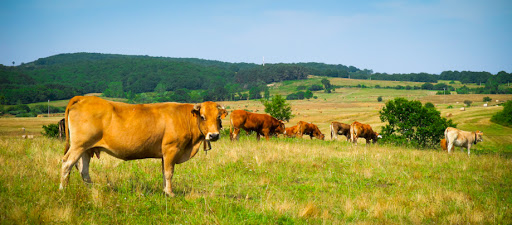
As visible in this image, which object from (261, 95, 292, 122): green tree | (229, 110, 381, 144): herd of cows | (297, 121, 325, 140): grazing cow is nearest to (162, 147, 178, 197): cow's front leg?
(229, 110, 381, 144): herd of cows

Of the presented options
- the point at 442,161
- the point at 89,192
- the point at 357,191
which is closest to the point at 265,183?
the point at 357,191

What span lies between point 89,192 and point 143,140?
138cm

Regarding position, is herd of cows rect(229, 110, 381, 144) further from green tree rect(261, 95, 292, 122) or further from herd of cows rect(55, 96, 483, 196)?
green tree rect(261, 95, 292, 122)

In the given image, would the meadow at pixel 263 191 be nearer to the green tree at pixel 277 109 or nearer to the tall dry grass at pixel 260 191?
the tall dry grass at pixel 260 191

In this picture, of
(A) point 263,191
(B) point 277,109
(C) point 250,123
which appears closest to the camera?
(A) point 263,191

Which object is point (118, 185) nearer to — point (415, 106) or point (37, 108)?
point (415, 106)

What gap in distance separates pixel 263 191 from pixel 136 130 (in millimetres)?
3450

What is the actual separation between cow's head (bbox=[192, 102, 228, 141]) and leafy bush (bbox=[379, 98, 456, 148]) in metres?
23.2

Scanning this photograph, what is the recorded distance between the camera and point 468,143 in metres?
22.5

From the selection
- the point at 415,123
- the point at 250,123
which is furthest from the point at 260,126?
the point at 415,123

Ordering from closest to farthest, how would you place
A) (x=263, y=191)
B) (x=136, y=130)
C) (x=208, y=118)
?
(x=136, y=130) < (x=208, y=118) < (x=263, y=191)

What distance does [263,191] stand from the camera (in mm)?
8828

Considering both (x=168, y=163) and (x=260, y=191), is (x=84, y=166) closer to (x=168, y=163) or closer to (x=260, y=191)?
(x=168, y=163)

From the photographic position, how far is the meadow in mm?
6145
